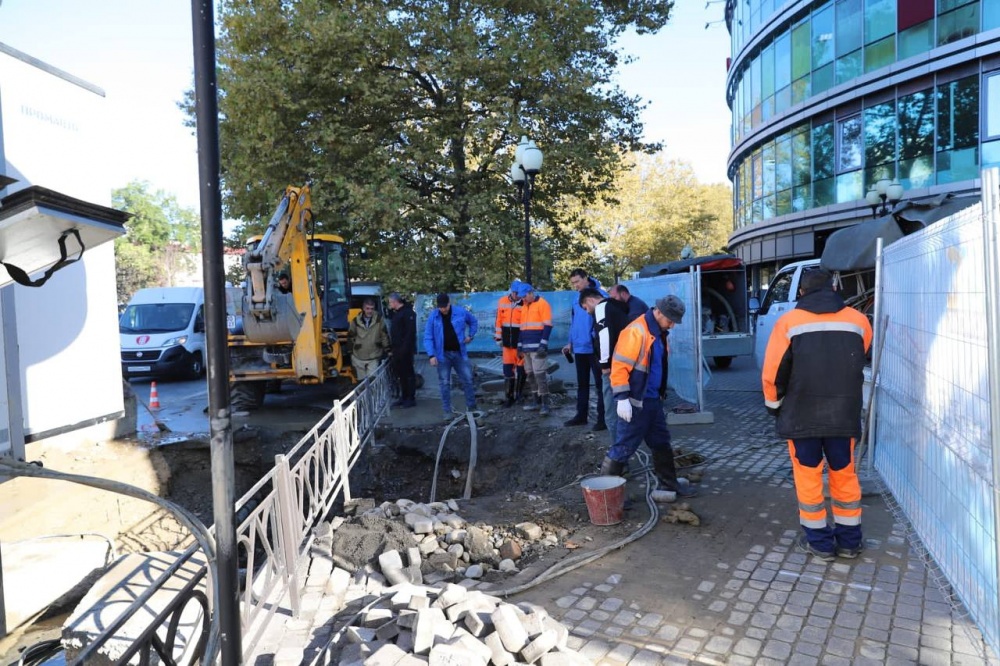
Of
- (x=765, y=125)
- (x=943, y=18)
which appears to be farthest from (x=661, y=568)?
(x=765, y=125)

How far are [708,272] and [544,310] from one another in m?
6.63

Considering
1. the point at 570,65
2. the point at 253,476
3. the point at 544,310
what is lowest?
the point at 253,476

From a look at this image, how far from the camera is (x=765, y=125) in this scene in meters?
22.9

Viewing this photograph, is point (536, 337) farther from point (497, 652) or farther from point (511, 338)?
point (497, 652)

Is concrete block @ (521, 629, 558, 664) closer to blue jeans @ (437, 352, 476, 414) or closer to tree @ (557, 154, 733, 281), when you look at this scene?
blue jeans @ (437, 352, 476, 414)

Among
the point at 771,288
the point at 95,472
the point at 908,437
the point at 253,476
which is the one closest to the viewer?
the point at 908,437

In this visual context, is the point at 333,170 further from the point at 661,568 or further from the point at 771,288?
the point at 661,568

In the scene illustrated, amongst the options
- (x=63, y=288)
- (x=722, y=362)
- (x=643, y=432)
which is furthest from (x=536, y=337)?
(x=722, y=362)

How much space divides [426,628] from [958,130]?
758 inches

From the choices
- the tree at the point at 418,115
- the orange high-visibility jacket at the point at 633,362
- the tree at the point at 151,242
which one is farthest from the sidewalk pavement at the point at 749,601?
the tree at the point at 151,242

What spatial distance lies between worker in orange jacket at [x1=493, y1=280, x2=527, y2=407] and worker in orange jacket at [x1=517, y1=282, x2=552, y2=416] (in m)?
0.33

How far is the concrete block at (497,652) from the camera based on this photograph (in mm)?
2926

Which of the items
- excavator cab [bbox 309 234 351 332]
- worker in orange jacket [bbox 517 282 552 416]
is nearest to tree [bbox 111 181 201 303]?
excavator cab [bbox 309 234 351 332]

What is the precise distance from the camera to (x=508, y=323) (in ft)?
32.1
